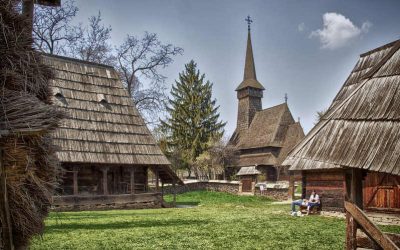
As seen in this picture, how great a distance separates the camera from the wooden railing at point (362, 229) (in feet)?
17.1

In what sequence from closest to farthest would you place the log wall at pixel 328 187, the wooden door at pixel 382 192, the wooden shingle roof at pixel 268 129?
the wooden door at pixel 382 192
the log wall at pixel 328 187
the wooden shingle roof at pixel 268 129

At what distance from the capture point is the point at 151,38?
113 feet

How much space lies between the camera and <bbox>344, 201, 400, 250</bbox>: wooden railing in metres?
5.22

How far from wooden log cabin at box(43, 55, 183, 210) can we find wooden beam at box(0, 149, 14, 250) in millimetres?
15098

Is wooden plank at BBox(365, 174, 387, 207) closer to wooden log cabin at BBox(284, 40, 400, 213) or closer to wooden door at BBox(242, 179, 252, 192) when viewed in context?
wooden log cabin at BBox(284, 40, 400, 213)

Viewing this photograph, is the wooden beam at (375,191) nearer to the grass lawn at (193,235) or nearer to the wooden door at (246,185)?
the grass lawn at (193,235)

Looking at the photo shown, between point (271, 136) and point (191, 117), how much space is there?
1066 cm

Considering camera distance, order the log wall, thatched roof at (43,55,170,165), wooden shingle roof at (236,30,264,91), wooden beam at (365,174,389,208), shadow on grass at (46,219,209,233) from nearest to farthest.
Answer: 1. shadow on grass at (46,219,209,233)
2. wooden beam at (365,174,389,208)
3. the log wall
4. thatched roof at (43,55,170,165)
5. wooden shingle roof at (236,30,264,91)

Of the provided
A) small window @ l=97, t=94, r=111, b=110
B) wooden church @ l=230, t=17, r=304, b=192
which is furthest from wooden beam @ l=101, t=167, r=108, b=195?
wooden church @ l=230, t=17, r=304, b=192

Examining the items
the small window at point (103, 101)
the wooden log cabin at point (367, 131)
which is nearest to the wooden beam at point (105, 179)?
the small window at point (103, 101)

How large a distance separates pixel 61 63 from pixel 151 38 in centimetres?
1127

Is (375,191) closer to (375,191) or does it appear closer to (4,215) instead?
(375,191)

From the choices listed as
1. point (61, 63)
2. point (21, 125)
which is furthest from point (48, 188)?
point (61, 63)

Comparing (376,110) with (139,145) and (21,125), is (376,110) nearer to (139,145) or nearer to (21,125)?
(21,125)
